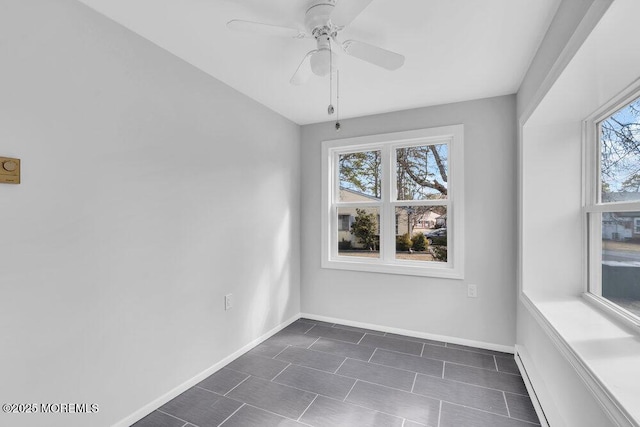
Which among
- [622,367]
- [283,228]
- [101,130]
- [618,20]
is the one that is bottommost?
[622,367]

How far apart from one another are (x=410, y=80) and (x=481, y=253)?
1.68 metres

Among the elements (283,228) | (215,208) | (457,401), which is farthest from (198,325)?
(457,401)

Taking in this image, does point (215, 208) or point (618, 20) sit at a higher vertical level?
point (618, 20)

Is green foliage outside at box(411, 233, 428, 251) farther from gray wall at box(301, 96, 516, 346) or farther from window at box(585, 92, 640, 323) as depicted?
window at box(585, 92, 640, 323)

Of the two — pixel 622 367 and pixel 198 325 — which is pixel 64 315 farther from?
pixel 622 367

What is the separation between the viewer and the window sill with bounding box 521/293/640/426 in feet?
3.25

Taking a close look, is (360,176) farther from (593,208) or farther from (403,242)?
(593,208)

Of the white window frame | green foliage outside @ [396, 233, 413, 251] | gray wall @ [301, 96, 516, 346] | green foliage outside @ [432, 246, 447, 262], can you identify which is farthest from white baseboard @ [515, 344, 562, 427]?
green foliage outside @ [396, 233, 413, 251]

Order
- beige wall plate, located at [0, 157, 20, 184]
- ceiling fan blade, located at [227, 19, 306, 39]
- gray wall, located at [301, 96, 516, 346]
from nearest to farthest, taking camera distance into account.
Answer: beige wall plate, located at [0, 157, 20, 184]
ceiling fan blade, located at [227, 19, 306, 39]
gray wall, located at [301, 96, 516, 346]

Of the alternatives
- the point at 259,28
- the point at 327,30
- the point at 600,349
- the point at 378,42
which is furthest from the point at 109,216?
the point at 600,349

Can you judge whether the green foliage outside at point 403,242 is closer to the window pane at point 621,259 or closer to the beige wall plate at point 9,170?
the window pane at point 621,259

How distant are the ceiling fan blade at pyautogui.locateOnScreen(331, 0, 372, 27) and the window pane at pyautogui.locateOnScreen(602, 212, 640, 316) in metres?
1.70

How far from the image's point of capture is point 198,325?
7.30ft

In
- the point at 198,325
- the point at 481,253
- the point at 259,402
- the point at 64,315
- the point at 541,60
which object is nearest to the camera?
the point at 64,315
